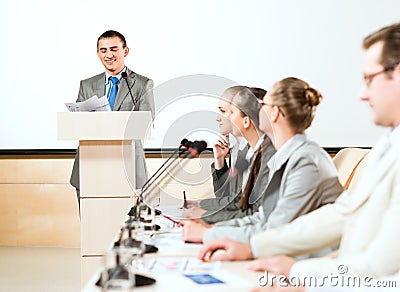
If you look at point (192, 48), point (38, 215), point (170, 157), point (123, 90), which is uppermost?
point (192, 48)

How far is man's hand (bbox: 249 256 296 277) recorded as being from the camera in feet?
6.18

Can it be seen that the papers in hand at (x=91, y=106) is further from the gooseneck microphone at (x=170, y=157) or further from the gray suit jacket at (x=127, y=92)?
the gooseneck microphone at (x=170, y=157)

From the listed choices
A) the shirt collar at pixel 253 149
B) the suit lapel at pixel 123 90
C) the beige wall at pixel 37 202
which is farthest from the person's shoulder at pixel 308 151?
the beige wall at pixel 37 202

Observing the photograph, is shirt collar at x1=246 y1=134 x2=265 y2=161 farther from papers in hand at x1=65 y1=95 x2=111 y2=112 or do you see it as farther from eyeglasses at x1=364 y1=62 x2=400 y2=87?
papers in hand at x1=65 y1=95 x2=111 y2=112

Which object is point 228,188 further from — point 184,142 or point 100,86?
point 100,86

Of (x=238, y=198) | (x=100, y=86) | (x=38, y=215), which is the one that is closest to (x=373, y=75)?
(x=238, y=198)

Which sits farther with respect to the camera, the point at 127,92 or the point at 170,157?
the point at 127,92

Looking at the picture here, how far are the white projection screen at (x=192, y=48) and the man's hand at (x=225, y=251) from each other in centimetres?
431

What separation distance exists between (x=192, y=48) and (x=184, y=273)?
15.9 feet

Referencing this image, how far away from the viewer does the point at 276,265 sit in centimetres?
191

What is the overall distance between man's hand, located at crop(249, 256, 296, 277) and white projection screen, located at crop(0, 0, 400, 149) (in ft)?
14.6

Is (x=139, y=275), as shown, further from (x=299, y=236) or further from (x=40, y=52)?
(x=40, y=52)

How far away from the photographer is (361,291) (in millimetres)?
1709

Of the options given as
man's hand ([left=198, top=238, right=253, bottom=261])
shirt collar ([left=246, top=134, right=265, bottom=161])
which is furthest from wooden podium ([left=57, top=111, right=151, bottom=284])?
man's hand ([left=198, top=238, right=253, bottom=261])
